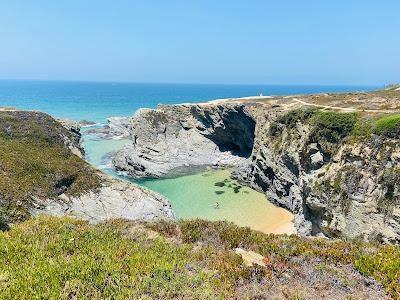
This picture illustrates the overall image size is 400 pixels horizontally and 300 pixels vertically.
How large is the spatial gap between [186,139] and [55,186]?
38.9 m

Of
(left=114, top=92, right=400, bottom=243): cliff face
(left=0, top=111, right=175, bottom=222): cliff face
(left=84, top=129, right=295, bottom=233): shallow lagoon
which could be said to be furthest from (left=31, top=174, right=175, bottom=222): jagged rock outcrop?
(left=114, top=92, right=400, bottom=243): cliff face

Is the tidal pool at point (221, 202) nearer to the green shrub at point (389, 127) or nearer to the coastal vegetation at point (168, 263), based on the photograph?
the green shrub at point (389, 127)

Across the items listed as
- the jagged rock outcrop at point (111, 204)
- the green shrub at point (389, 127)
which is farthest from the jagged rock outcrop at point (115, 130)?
the green shrub at point (389, 127)

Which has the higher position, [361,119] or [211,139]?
[361,119]

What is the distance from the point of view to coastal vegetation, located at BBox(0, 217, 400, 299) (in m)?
9.14

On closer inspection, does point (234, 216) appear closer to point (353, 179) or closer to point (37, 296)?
point (353, 179)

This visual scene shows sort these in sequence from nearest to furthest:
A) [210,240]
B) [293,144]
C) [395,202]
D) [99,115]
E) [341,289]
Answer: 1. [341,289]
2. [210,240]
3. [395,202]
4. [293,144]
5. [99,115]

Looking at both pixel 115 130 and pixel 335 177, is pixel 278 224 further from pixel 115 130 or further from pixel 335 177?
pixel 115 130

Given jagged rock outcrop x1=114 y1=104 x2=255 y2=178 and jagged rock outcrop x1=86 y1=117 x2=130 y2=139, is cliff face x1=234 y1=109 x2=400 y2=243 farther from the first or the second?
jagged rock outcrop x1=86 y1=117 x2=130 y2=139

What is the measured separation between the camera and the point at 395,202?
2761 centimetres

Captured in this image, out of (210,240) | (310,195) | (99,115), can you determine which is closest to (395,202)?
(310,195)

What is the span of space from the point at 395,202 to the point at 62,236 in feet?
84.7

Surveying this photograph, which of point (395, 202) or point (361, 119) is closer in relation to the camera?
point (395, 202)

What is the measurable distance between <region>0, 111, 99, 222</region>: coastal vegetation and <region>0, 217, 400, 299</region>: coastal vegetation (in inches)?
544
